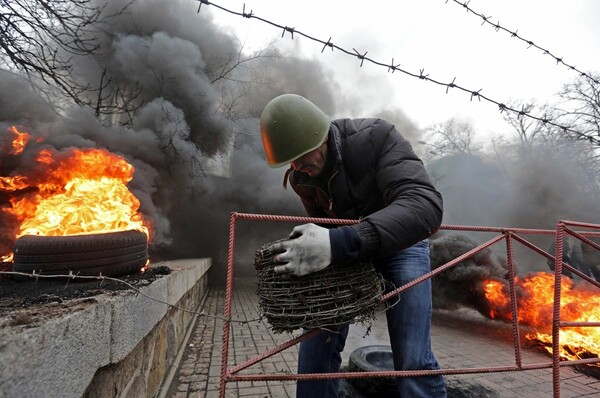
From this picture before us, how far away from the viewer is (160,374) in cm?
293

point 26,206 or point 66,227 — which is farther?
point 26,206

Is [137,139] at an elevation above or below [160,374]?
above

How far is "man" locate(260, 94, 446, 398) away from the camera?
1.41m

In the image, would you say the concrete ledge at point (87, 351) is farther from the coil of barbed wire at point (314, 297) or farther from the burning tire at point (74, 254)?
the coil of barbed wire at point (314, 297)

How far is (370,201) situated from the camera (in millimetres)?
1887

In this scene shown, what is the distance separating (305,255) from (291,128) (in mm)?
832

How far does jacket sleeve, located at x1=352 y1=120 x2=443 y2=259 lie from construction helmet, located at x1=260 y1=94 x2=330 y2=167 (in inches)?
16.5

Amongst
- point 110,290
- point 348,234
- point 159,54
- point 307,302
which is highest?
point 159,54

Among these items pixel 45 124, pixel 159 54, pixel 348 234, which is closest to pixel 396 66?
pixel 348 234

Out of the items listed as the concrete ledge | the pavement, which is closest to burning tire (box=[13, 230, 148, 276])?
the concrete ledge

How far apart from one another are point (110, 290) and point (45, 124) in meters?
5.21

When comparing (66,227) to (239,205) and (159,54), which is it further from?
(239,205)

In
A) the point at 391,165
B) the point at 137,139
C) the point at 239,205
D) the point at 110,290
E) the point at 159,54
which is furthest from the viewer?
the point at 239,205

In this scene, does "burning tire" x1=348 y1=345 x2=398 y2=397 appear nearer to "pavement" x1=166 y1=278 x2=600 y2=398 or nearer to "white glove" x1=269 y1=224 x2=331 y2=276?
"pavement" x1=166 y1=278 x2=600 y2=398
